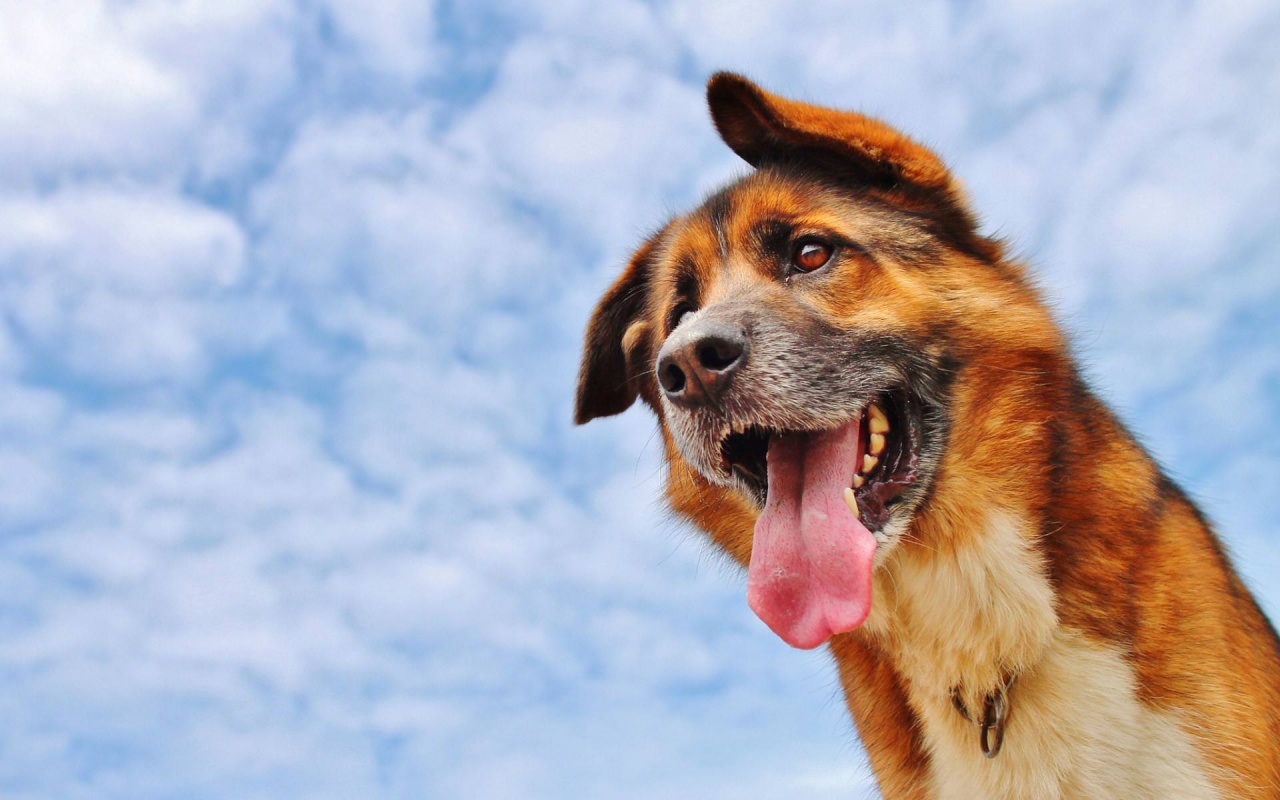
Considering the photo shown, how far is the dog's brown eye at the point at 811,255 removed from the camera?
4527 millimetres

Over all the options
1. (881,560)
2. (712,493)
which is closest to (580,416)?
(712,493)

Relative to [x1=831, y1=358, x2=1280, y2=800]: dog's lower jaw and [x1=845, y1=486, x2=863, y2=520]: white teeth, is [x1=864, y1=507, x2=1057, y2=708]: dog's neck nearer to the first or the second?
[x1=831, y1=358, x2=1280, y2=800]: dog's lower jaw

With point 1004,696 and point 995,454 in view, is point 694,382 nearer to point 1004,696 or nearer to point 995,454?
point 995,454

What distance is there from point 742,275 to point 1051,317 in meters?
1.31

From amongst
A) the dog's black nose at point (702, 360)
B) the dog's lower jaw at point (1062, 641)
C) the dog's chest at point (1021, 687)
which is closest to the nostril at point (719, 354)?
the dog's black nose at point (702, 360)

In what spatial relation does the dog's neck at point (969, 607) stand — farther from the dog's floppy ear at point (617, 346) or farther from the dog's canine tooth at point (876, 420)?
the dog's floppy ear at point (617, 346)

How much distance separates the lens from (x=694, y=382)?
4.12 meters

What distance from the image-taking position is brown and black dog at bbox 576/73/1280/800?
392cm

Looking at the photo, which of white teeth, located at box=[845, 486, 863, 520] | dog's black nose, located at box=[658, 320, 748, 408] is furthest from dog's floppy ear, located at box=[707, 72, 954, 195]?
white teeth, located at box=[845, 486, 863, 520]

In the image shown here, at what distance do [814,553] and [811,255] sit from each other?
4.25 feet

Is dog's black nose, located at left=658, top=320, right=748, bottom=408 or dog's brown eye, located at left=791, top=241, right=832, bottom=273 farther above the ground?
dog's brown eye, located at left=791, top=241, right=832, bottom=273

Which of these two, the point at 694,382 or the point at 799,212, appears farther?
the point at 799,212

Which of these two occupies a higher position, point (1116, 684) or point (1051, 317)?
point (1051, 317)

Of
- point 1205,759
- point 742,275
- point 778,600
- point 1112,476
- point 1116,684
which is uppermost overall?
point 742,275
